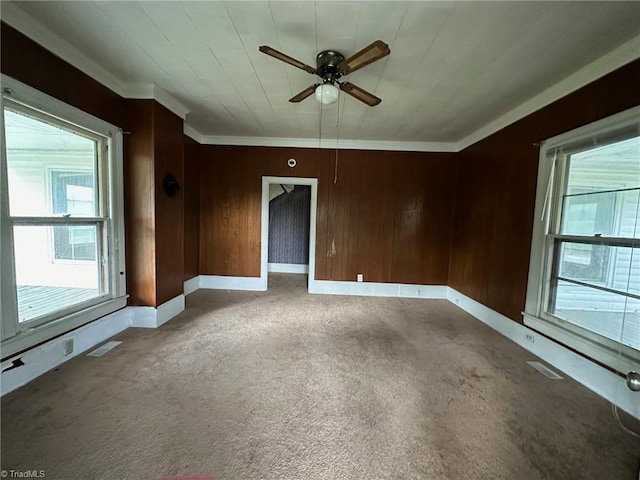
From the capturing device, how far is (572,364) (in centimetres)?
211

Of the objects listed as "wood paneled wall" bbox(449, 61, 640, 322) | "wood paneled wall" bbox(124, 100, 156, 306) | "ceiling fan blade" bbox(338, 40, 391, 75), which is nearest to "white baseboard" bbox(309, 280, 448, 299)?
"wood paneled wall" bbox(449, 61, 640, 322)

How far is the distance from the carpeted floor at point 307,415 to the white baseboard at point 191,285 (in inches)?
54.9

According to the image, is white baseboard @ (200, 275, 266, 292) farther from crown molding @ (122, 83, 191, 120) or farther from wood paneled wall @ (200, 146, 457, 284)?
crown molding @ (122, 83, 191, 120)

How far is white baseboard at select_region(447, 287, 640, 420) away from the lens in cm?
175

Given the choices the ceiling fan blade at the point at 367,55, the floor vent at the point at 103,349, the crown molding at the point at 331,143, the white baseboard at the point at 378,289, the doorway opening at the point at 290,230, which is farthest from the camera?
the doorway opening at the point at 290,230

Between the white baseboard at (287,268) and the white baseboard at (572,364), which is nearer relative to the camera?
the white baseboard at (572,364)

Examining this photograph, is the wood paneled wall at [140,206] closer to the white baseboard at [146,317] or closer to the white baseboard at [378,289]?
the white baseboard at [146,317]

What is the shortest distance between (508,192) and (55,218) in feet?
14.7

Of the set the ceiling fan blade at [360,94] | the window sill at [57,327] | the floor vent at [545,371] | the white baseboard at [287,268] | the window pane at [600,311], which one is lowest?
the floor vent at [545,371]

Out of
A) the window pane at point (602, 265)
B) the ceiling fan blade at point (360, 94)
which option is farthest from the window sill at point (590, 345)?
the ceiling fan blade at point (360, 94)

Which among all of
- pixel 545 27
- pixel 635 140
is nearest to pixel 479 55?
pixel 545 27

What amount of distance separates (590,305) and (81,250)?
4498 mm

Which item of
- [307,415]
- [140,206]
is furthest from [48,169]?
[307,415]

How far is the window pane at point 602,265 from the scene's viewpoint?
1804mm
